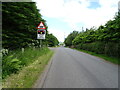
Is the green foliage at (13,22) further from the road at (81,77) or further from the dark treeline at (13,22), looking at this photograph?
the road at (81,77)

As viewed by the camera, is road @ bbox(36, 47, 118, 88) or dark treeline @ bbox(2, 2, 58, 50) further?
dark treeline @ bbox(2, 2, 58, 50)

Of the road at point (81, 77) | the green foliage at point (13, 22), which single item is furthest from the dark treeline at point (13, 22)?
the road at point (81, 77)

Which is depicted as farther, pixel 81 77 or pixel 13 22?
pixel 13 22

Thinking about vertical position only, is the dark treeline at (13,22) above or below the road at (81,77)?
above

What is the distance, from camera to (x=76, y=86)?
3.64m

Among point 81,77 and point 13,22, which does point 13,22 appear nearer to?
point 13,22

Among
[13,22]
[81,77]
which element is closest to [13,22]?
[13,22]

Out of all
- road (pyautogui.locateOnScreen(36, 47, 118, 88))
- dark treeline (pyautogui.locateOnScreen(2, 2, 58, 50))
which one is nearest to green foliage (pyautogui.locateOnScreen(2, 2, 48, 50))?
dark treeline (pyautogui.locateOnScreen(2, 2, 58, 50))

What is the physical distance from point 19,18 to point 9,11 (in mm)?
830

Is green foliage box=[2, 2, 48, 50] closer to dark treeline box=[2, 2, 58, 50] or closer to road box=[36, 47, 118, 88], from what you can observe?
dark treeline box=[2, 2, 58, 50]

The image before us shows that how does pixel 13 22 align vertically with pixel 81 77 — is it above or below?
above

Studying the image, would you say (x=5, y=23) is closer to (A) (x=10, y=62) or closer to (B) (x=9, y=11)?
(B) (x=9, y=11)

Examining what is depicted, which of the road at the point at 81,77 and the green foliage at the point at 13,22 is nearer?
the road at the point at 81,77

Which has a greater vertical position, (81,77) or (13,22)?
(13,22)
